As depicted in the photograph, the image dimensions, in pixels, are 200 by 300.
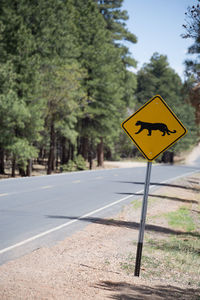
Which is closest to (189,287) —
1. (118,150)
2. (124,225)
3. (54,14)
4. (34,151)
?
(124,225)

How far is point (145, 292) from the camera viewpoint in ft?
20.2

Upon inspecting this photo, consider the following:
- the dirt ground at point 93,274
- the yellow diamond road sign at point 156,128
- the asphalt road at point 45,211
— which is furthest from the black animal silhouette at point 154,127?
the asphalt road at point 45,211

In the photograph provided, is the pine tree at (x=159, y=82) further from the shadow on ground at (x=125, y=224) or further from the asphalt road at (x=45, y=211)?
the shadow on ground at (x=125, y=224)

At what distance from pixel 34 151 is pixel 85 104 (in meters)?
13.8

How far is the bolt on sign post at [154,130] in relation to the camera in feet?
23.7

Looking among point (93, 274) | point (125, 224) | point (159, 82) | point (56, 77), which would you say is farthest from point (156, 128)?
point (159, 82)

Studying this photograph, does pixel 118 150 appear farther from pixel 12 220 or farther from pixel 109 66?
pixel 12 220

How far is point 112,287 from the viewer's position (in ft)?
20.7

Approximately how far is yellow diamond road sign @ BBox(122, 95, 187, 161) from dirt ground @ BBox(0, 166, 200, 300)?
1.95 m

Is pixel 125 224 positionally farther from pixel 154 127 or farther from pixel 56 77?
pixel 56 77

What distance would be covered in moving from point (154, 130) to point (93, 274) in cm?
246

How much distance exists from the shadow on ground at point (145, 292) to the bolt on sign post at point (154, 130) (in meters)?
0.72

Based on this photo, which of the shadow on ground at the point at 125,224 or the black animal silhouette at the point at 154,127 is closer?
the black animal silhouette at the point at 154,127

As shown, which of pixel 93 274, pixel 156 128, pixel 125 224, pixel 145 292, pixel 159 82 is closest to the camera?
pixel 145 292
